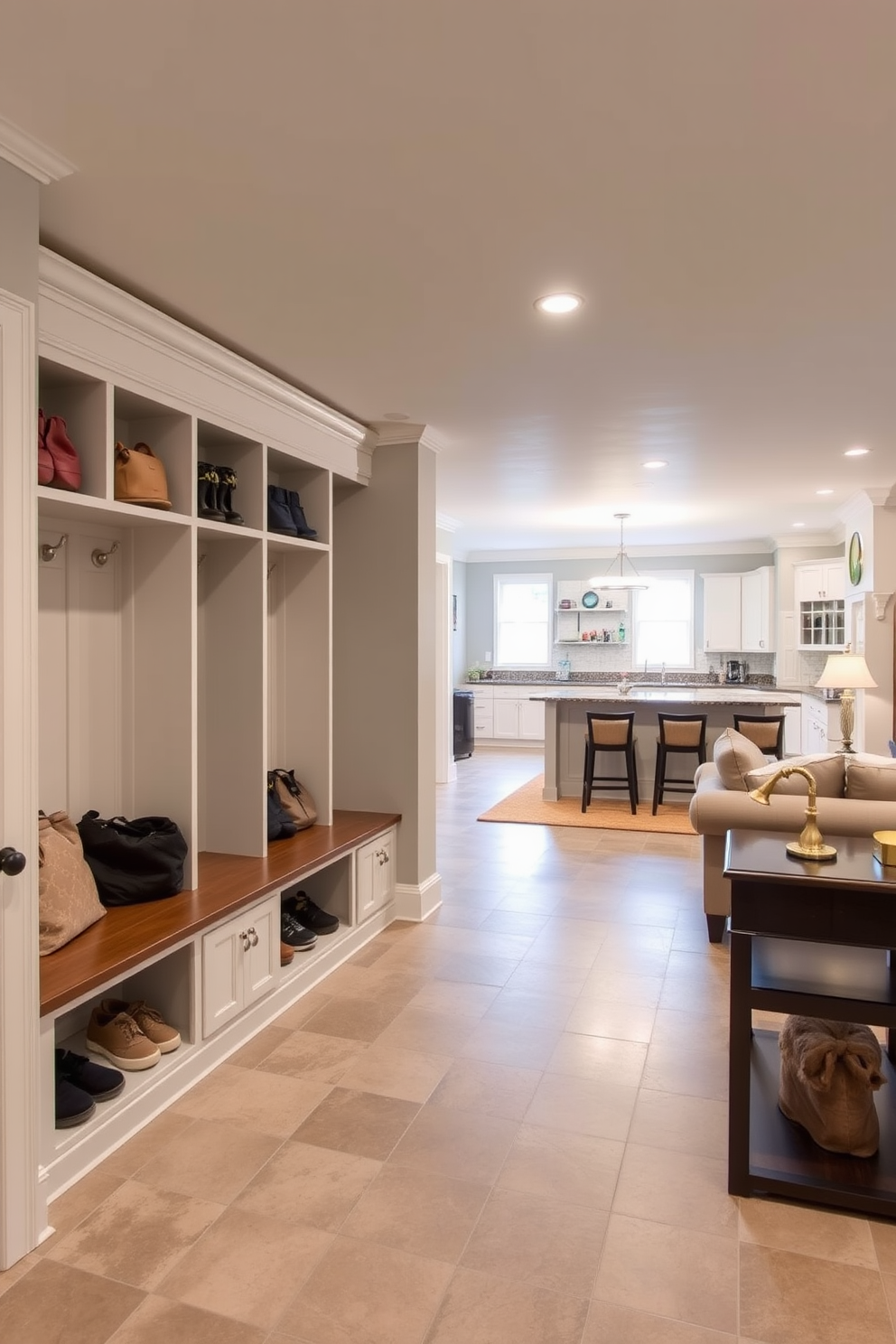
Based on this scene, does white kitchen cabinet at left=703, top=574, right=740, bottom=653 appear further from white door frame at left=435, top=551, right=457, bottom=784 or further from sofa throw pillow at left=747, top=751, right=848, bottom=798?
sofa throw pillow at left=747, top=751, right=848, bottom=798

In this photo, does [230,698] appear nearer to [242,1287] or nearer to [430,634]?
[430,634]

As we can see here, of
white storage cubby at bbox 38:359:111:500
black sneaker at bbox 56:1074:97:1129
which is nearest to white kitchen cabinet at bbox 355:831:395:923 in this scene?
black sneaker at bbox 56:1074:97:1129

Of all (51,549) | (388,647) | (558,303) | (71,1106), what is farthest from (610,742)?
(71,1106)

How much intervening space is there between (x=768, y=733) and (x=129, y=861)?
5.51 m

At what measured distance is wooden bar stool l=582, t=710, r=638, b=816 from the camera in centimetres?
738

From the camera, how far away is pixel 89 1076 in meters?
2.59

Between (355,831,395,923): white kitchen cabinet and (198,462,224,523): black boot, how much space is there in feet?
5.54

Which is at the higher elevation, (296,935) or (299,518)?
(299,518)

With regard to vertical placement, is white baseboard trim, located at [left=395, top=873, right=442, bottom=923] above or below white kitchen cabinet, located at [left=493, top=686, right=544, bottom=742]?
below

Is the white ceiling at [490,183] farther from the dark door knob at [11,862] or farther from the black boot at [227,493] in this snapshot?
the dark door knob at [11,862]

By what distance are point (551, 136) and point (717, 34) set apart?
42 centimetres

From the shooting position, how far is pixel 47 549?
2922mm

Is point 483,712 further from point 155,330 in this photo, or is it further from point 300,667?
point 155,330

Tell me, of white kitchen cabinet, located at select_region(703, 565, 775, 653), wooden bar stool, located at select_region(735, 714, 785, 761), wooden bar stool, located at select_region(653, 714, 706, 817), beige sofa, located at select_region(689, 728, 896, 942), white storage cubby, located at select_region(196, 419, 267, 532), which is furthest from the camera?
white kitchen cabinet, located at select_region(703, 565, 775, 653)
